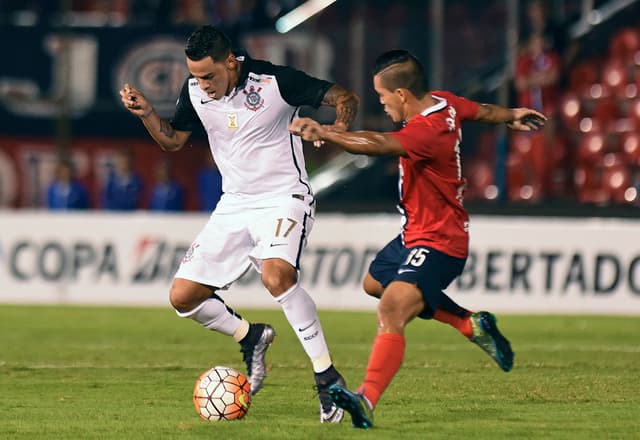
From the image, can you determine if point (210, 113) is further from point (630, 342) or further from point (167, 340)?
point (630, 342)

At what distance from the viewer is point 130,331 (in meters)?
13.9

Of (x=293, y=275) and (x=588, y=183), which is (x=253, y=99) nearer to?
(x=293, y=275)

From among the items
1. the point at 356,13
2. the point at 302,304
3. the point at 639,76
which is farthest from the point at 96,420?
the point at 639,76

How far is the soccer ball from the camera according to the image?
7609mm

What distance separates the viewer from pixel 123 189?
63.4ft

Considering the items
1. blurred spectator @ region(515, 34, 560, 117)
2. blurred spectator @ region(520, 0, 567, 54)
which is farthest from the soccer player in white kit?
blurred spectator @ region(520, 0, 567, 54)

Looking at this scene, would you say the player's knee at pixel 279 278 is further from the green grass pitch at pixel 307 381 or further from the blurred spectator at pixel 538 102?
the blurred spectator at pixel 538 102

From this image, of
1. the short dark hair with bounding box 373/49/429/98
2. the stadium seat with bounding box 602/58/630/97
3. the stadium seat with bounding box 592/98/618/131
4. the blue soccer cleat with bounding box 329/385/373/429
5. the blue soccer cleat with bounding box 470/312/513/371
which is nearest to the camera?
the blue soccer cleat with bounding box 329/385/373/429

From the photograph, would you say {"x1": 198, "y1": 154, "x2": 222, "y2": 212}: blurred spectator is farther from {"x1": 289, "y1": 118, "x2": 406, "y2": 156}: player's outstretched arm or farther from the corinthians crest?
{"x1": 289, "y1": 118, "x2": 406, "y2": 156}: player's outstretched arm


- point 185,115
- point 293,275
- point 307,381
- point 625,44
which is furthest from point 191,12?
point 293,275

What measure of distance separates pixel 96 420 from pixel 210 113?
2016mm

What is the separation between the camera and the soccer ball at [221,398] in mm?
7609

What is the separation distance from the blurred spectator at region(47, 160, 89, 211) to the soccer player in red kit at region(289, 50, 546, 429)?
11.6 m

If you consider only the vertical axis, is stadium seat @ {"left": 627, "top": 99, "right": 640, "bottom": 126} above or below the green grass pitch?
above
